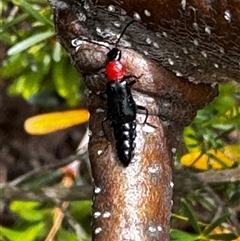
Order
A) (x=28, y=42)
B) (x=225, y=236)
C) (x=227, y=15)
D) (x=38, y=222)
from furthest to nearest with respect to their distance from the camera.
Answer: (x=38, y=222) → (x=28, y=42) → (x=225, y=236) → (x=227, y=15)

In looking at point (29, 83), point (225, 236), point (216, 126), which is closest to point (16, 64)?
point (29, 83)

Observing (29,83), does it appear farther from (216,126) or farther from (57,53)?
(216,126)

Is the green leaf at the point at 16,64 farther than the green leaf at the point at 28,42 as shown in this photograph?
Yes

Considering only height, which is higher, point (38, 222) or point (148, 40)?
point (148, 40)

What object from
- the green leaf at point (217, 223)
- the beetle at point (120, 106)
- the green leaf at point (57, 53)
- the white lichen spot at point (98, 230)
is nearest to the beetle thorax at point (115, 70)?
the beetle at point (120, 106)

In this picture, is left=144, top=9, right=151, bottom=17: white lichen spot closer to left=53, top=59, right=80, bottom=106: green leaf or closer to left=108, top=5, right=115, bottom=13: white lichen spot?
left=108, top=5, right=115, bottom=13: white lichen spot

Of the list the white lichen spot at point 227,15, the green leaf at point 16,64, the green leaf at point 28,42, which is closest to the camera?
the white lichen spot at point 227,15

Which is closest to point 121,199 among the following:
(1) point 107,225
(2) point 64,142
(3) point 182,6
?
(1) point 107,225

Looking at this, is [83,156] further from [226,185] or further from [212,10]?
[212,10]

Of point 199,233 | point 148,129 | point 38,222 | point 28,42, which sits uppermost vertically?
point 148,129

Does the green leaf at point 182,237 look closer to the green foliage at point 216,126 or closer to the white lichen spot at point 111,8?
the green foliage at point 216,126
